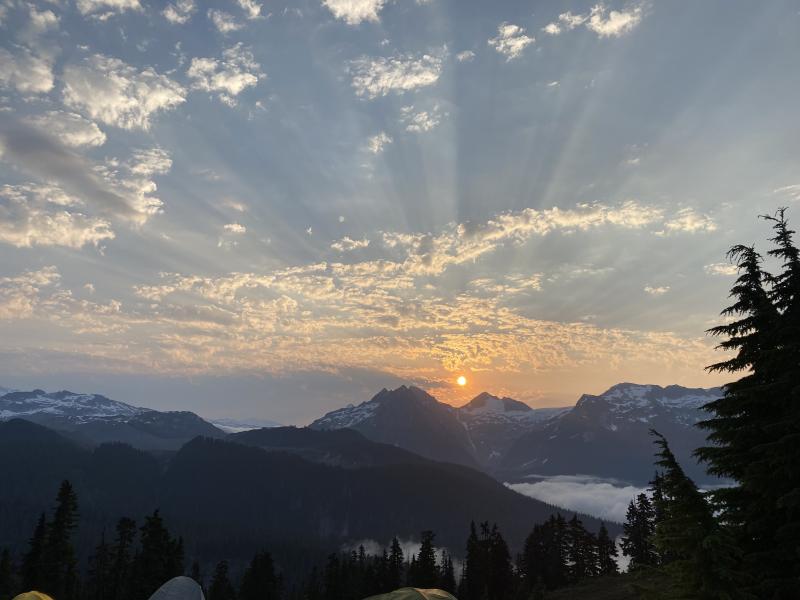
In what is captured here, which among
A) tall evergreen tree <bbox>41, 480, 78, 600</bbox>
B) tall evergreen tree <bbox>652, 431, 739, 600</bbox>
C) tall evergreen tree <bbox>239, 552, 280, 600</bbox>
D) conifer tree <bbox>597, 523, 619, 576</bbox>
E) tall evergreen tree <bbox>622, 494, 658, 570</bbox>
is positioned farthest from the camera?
conifer tree <bbox>597, 523, 619, 576</bbox>

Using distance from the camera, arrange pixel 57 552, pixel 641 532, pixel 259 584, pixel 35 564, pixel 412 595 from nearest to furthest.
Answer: pixel 412 595, pixel 35 564, pixel 57 552, pixel 259 584, pixel 641 532

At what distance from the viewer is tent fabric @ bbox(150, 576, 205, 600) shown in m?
33.7

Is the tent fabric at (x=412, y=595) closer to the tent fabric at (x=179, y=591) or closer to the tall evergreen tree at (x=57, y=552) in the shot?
the tent fabric at (x=179, y=591)

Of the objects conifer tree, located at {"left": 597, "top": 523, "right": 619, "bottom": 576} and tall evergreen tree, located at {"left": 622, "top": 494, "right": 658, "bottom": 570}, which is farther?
conifer tree, located at {"left": 597, "top": 523, "right": 619, "bottom": 576}

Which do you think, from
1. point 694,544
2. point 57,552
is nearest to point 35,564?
point 57,552

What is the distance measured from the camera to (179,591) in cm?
3416

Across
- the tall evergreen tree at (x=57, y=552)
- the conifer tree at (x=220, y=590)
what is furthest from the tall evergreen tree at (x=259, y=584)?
the tall evergreen tree at (x=57, y=552)

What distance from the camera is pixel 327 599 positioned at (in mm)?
91750

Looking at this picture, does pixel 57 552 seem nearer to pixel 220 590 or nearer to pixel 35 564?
pixel 35 564

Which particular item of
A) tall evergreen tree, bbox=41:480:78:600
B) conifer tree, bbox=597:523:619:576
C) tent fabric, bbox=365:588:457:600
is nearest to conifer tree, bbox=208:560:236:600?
tall evergreen tree, bbox=41:480:78:600

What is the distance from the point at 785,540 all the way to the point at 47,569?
71.7m

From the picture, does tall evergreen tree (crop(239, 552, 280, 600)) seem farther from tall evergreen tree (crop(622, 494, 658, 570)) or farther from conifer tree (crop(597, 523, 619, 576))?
tall evergreen tree (crop(622, 494, 658, 570))

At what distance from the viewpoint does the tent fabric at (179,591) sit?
3370cm

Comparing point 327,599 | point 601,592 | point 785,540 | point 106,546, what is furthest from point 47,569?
point 785,540
